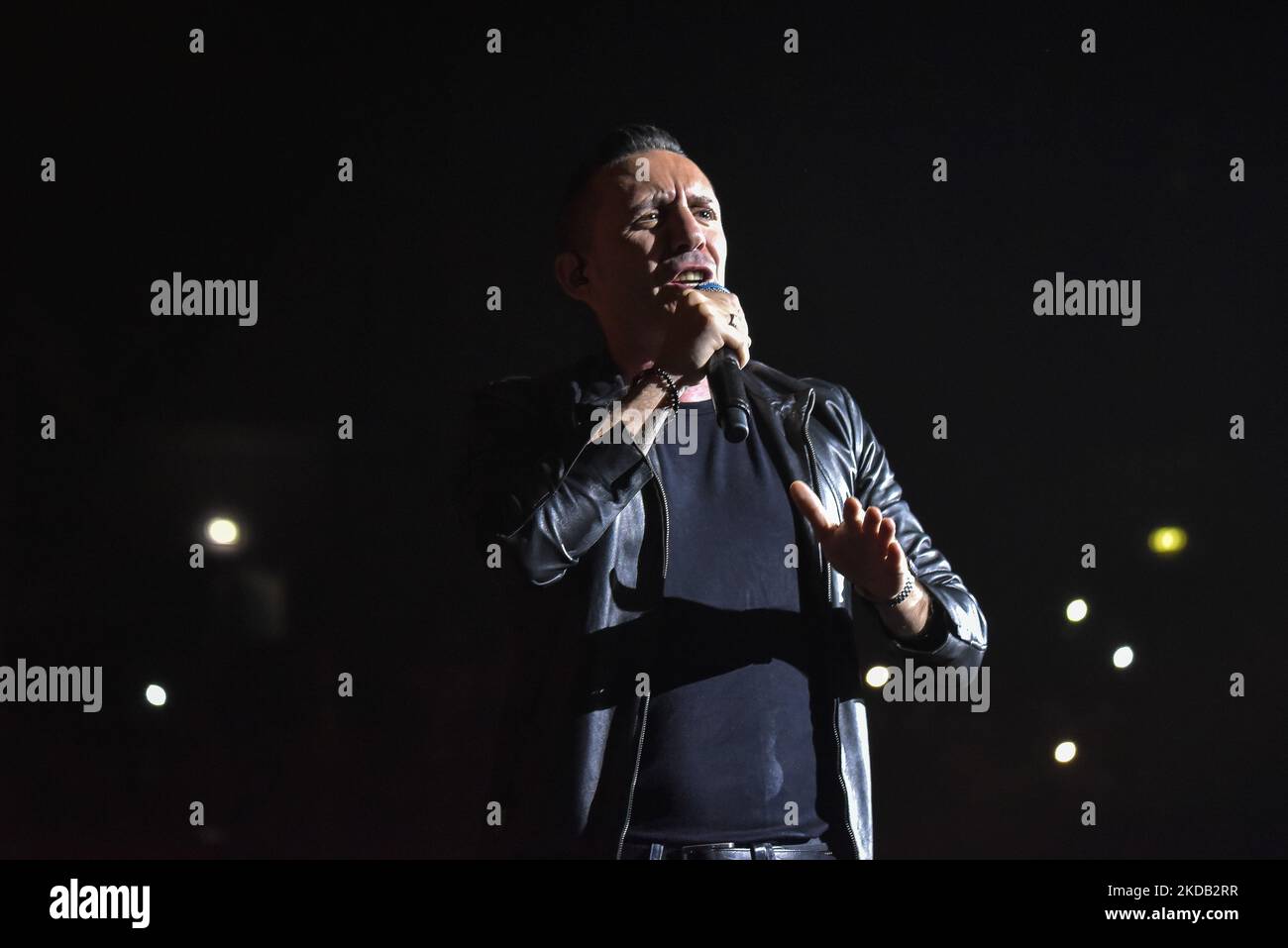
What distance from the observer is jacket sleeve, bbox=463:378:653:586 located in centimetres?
148

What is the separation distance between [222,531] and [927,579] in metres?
1.23

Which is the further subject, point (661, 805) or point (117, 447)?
point (117, 447)

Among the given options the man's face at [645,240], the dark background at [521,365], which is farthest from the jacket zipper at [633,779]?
the dark background at [521,365]

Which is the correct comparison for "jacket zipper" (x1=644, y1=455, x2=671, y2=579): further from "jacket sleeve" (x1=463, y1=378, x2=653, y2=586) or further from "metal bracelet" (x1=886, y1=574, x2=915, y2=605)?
"metal bracelet" (x1=886, y1=574, x2=915, y2=605)

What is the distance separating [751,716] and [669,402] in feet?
1.30

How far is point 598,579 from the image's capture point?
5.09 feet

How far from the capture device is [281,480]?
221 centimetres

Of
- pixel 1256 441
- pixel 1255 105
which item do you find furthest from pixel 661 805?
pixel 1255 105

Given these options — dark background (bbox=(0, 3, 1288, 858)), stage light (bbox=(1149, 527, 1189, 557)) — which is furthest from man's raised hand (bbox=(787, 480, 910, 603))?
stage light (bbox=(1149, 527, 1189, 557))

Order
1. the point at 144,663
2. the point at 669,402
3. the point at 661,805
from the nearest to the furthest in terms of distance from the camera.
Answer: the point at 661,805 < the point at 669,402 < the point at 144,663

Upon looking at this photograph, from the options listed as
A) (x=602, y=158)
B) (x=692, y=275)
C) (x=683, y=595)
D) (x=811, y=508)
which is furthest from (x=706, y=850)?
(x=602, y=158)

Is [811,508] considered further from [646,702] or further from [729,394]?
[646,702]

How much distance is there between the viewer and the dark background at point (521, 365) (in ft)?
7.15
